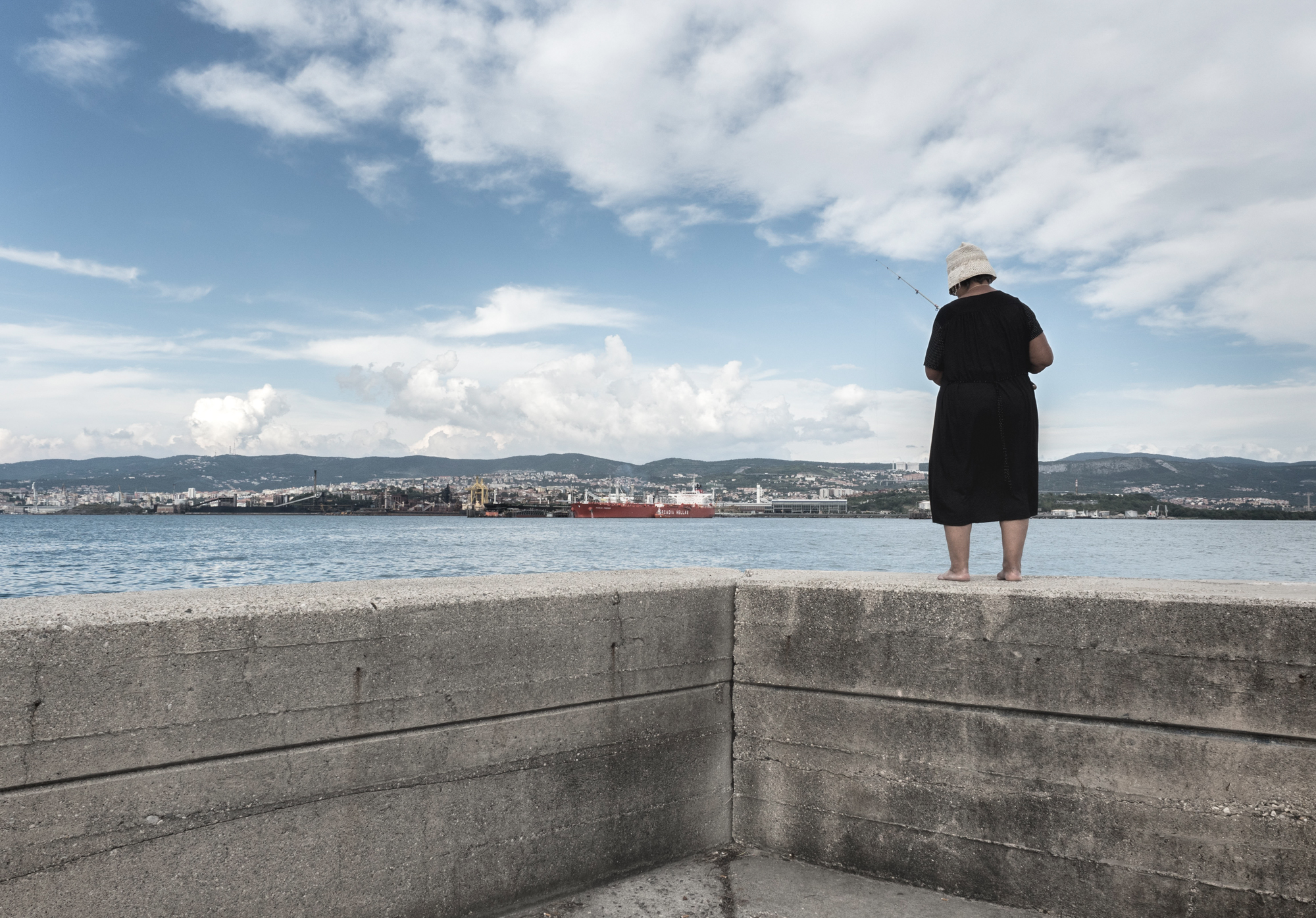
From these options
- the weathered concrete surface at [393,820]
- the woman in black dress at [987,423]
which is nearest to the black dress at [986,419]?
the woman in black dress at [987,423]

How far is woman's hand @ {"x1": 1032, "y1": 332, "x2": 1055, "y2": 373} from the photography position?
337 centimetres

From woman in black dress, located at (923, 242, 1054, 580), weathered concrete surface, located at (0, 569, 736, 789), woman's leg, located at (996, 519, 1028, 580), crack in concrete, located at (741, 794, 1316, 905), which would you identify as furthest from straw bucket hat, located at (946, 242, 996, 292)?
crack in concrete, located at (741, 794, 1316, 905)

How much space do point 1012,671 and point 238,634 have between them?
8.14 ft

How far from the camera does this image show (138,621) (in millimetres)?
2127

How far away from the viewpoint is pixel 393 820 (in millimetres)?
2480

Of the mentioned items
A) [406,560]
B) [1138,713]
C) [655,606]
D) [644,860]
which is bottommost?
[406,560]

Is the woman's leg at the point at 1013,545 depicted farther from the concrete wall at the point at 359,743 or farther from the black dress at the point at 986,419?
the concrete wall at the point at 359,743

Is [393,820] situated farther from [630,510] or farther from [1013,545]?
[630,510]

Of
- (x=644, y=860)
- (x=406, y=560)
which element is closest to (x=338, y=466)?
(x=406, y=560)

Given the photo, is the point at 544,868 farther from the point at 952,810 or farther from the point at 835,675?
the point at 952,810

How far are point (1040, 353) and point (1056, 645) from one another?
1.30 m

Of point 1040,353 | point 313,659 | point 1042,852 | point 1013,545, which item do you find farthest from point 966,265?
point 313,659

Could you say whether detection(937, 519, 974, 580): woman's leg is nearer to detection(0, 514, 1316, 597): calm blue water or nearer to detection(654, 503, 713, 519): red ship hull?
detection(0, 514, 1316, 597): calm blue water

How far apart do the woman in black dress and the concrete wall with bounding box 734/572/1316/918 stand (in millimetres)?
318
